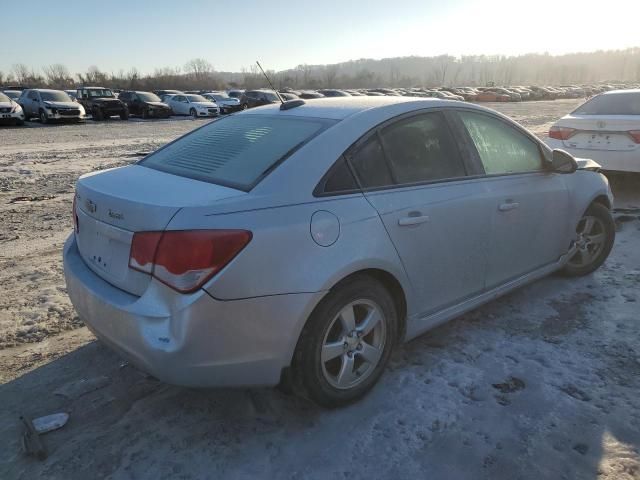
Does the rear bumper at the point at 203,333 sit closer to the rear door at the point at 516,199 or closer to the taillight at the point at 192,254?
the taillight at the point at 192,254

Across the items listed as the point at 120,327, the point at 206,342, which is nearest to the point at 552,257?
the point at 206,342

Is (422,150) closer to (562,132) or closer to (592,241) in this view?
(592,241)

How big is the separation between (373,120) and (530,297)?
89.3 inches

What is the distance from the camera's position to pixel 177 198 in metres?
2.36

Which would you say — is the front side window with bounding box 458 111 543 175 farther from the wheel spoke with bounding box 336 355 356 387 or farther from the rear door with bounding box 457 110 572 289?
the wheel spoke with bounding box 336 355 356 387

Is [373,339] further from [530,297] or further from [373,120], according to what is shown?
[530,297]

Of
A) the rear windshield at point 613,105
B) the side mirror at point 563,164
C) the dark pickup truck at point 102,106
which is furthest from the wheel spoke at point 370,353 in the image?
the dark pickup truck at point 102,106

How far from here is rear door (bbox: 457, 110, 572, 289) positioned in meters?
3.47

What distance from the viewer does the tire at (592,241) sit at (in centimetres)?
454

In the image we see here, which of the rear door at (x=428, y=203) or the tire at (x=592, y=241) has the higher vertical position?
the rear door at (x=428, y=203)

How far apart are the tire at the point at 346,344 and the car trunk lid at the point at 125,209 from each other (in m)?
0.74

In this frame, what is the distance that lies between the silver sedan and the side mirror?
0.31 metres

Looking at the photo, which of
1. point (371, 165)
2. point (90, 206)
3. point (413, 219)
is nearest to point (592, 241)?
point (413, 219)

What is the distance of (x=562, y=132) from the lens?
7375 millimetres
